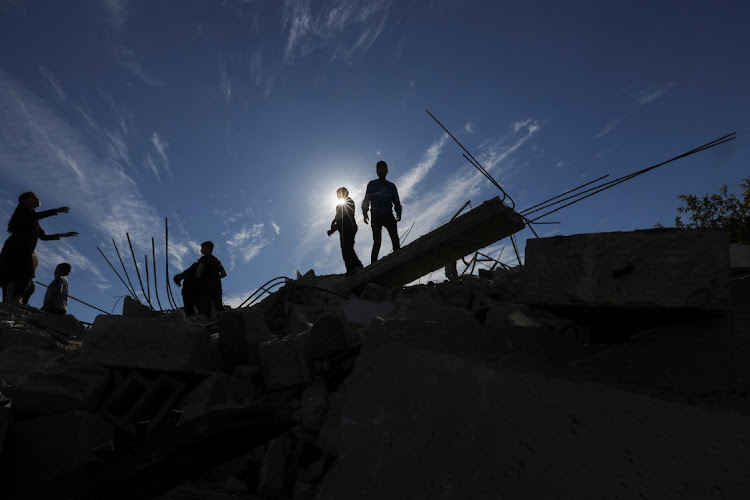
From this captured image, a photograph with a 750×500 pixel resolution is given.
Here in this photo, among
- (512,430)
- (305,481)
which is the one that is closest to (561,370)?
(512,430)

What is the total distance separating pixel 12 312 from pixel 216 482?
4.77 m

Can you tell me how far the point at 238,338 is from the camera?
331cm

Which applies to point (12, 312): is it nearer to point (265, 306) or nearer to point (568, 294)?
point (265, 306)

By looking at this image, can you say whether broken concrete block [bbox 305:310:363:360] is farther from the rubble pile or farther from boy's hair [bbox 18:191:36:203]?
boy's hair [bbox 18:191:36:203]

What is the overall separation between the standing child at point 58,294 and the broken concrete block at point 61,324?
5.14ft

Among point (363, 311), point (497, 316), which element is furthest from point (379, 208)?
point (497, 316)

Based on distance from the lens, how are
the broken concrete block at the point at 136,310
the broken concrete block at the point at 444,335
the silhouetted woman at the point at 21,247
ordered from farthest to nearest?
the silhouetted woman at the point at 21,247, the broken concrete block at the point at 136,310, the broken concrete block at the point at 444,335

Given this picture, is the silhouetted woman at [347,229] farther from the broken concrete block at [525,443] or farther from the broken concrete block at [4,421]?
the broken concrete block at [525,443]

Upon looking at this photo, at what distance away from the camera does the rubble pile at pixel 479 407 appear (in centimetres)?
119

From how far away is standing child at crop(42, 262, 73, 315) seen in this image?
22.2 feet

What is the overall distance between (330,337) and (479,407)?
1411 millimetres

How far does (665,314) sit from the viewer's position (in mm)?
1636

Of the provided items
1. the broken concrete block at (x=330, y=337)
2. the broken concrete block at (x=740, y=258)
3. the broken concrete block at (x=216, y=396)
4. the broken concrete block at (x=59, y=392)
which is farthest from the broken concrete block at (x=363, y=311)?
the broken concrete block at (x=740, y=258)

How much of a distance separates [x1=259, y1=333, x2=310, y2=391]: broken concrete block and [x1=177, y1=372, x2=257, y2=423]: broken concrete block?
16cm
